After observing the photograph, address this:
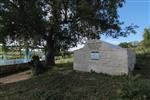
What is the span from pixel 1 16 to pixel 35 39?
9.88 feet

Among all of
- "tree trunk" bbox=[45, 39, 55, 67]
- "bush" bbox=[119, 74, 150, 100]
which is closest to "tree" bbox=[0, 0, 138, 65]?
"tree trunk" bbox=[45, 39, 55, 67]

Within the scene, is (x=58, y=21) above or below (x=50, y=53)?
above

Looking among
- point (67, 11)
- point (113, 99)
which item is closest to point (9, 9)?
point (67, 11)

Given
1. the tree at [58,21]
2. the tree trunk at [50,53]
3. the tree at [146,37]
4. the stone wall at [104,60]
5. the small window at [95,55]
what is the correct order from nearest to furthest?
the stone wall at [104,60] < the small window at [95,55] < the tree at [58,21] < the tree trunk at [50,53] < the tree at [146,37]

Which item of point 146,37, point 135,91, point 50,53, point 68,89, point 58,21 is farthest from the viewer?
point 146,37

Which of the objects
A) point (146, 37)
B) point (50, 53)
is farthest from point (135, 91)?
point (146, 37)

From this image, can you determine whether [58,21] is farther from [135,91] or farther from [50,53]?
[135,91]

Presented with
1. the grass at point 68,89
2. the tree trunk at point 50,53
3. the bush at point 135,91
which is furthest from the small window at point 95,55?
the bush at point 135,91

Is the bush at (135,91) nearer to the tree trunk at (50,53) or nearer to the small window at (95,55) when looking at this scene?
the small window at (95,55)

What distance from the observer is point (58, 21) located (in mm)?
19906

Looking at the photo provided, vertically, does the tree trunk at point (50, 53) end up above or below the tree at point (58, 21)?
below

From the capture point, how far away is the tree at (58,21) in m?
18.2

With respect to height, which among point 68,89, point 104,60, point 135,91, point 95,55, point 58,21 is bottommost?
point 68,89

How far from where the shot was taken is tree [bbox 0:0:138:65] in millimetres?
18172
